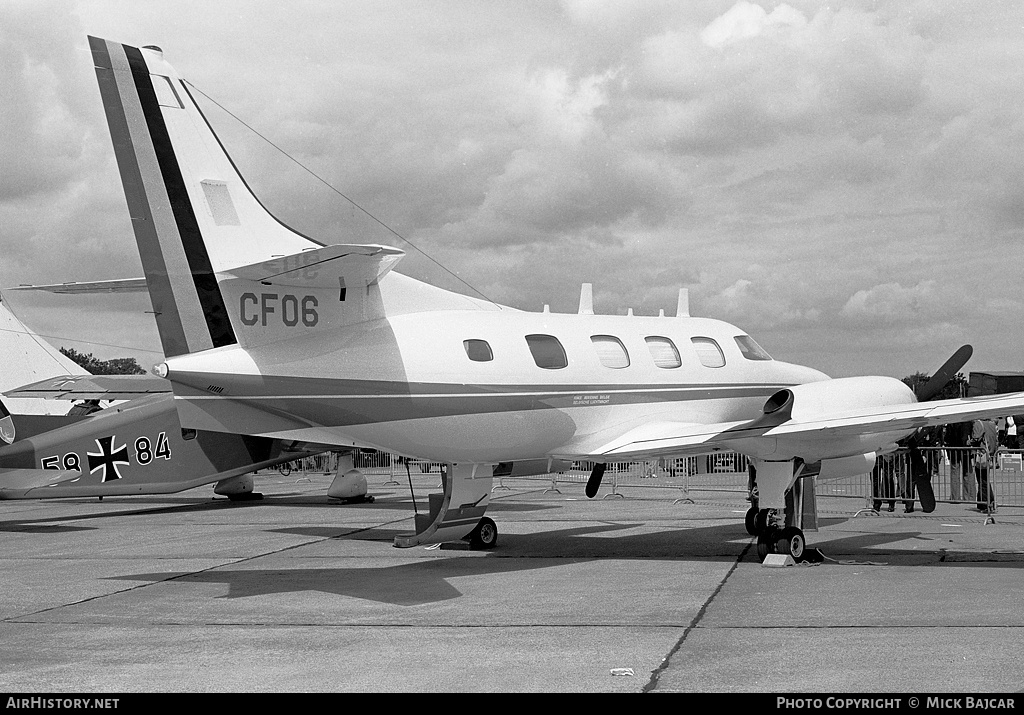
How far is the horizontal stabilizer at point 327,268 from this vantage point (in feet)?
32.9

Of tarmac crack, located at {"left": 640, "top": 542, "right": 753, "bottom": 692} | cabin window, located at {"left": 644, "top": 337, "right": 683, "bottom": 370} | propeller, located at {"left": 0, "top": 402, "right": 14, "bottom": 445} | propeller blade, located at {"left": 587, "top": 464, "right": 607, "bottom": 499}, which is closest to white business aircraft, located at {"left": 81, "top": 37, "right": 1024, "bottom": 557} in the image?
cabin window, located at {"left": 644, "top": 337, "right": 683, "bottom": 370}

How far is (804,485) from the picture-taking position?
14.2 m

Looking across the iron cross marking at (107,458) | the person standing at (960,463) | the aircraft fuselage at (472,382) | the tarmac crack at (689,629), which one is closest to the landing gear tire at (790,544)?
the tarmac crack at (689,629)

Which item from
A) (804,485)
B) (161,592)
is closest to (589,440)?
(804,485)

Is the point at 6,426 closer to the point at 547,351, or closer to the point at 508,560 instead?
the point at 508,560

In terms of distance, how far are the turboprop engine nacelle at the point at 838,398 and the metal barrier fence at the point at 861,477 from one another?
67.0 inches

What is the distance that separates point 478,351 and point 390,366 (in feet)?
4.33

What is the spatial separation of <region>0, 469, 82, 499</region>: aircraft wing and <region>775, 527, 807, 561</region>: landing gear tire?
47.1 feet

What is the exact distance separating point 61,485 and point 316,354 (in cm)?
1106

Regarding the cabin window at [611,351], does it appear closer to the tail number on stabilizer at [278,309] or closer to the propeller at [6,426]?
the tail number on stabilizer at [278,309]

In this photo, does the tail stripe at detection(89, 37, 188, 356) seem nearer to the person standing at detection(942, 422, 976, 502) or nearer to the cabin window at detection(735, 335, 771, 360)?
the cabin window at detection(735, 335, 771, 360)

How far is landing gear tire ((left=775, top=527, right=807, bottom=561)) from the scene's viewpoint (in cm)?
1276
